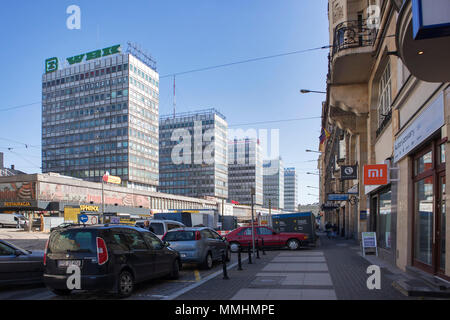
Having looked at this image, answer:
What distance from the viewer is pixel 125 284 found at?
843 centimetres

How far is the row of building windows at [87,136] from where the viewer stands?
10476 centimetres

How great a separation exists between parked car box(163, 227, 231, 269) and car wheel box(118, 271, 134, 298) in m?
4.21

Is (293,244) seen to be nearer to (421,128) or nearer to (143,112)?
(421,128)

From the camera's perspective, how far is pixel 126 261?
337 inches

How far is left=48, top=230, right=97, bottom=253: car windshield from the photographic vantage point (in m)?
8.17

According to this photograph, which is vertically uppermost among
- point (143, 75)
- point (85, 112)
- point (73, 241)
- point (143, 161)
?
point (143, 75)

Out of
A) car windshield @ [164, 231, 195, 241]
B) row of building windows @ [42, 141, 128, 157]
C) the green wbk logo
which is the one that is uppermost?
the green wbk logo

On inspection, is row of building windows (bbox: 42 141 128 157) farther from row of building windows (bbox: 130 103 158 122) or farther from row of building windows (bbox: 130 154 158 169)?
row of building windows (bbox: 130 103 158 122)

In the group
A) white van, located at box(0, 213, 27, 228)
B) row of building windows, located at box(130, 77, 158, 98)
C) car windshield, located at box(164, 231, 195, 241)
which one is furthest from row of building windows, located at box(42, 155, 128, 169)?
car windshield, located at box(164, 231, 195, 241)

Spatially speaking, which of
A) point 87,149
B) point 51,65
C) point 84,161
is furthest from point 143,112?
point 51,65

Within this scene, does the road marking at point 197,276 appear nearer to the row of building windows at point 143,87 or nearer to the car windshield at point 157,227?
the car windshield at point 157,227

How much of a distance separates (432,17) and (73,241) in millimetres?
7533

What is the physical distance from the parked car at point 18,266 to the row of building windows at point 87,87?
99532 millimetres
